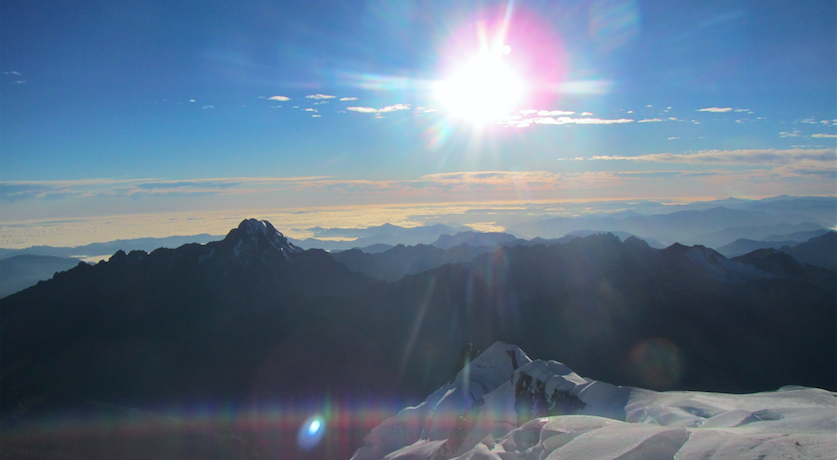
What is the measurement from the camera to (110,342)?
7994cm

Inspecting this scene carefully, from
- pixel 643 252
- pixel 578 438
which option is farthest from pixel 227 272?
pixel 643 252

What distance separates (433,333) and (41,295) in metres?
95.3

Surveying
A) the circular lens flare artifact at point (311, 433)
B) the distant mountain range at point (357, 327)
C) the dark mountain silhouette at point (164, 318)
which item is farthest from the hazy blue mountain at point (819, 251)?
the circular lens flare artifact at point (311, 433)

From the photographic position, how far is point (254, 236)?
363ft

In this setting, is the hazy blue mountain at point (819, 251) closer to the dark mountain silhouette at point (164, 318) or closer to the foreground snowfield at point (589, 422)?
the foreground snowfield at point (589, 422)

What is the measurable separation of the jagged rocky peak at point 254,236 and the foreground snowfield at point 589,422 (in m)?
80.5

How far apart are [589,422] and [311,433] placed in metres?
53.9

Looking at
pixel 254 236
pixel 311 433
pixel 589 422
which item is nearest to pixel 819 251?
pixel 589 422

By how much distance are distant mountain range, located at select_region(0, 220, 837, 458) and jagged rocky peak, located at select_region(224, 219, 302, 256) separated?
38 centimetres

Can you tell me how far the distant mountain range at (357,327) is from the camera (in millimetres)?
71312

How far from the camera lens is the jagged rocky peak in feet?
357

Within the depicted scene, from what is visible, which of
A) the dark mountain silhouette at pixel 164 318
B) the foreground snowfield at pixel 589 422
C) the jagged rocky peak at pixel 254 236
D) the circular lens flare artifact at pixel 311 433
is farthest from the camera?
the jagged rocky peak at pixel 254 236

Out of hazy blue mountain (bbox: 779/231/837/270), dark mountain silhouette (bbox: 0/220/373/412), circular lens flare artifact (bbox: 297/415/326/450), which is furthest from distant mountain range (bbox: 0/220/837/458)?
hazy blue mountain (bbox: 779/231/837/270)

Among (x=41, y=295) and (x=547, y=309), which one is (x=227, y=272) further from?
(x=547, y=309)
